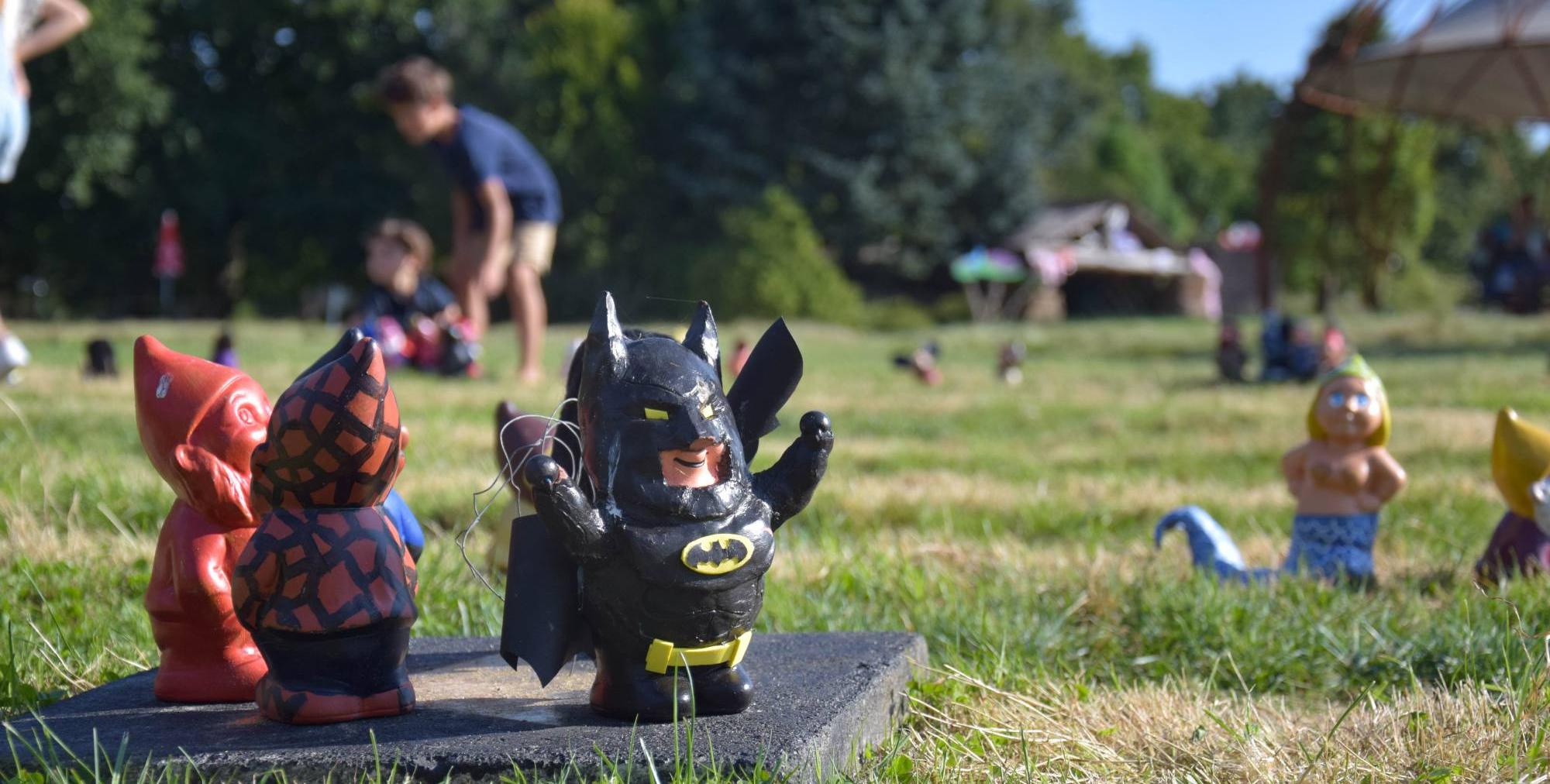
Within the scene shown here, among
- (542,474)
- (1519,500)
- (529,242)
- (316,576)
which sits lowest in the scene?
(1519,500)

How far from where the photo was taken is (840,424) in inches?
308

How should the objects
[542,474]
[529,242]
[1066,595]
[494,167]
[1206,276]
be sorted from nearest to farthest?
1. [542,474]
2. [1066,595]
3. [494,167]
4. [529,242]
5. [1206,276]

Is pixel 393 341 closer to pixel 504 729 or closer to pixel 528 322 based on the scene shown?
pixel 528 322

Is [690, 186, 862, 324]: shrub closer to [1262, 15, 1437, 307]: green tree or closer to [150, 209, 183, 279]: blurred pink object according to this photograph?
[1262, 15, 1437, 307]: green tree

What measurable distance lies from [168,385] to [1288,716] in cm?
195

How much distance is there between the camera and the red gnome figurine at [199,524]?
214 centimetres

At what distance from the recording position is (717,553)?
6.45 feet

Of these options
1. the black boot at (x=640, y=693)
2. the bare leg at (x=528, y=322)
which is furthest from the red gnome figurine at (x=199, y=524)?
the bare leg at (x=528, y=322)

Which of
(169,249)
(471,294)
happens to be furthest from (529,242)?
(169,249)

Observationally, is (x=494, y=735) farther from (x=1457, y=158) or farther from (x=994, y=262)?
(x=1457, y=158)

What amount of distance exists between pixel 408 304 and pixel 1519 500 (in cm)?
848

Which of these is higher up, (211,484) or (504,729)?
(211,484)

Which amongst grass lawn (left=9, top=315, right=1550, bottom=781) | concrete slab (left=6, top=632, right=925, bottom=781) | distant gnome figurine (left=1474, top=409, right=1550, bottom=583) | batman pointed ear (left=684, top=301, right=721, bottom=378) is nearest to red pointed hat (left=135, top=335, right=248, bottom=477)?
concrete slab (left=6, top=632, right=925, bottom=781)

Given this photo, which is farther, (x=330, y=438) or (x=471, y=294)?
(x=471, y=294)
